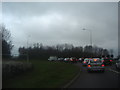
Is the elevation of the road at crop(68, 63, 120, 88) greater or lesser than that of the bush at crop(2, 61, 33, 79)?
lesser

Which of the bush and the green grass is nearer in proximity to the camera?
the green grass

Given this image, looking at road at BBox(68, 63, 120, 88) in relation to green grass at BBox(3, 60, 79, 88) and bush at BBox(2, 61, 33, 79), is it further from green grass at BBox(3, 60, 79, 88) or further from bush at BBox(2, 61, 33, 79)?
bush at BBox(2, 61, 33, 79)

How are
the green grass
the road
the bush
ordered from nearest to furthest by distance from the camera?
the green grass
the road
the bush

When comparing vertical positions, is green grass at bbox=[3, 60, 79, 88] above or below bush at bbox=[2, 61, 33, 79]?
below

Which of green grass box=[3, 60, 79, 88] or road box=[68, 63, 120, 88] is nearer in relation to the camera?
green grass box=[3, 60, 79, 88]

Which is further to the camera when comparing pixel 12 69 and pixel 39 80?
pixel 12 69

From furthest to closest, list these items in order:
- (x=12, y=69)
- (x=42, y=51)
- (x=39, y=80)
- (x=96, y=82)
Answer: (x=42, y=51), (x=12, y=69), (x=96, y=82), (x=39, y=80)

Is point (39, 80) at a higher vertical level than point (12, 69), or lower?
lower

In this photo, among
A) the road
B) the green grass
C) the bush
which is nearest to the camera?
the green grass

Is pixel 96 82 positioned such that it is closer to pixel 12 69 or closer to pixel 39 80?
pixel 39 80

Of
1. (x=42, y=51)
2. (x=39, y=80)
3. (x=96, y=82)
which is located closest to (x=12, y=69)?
(x=39, y=80)

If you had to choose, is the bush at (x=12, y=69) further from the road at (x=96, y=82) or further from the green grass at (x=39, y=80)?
the road at (x=96, y=82)

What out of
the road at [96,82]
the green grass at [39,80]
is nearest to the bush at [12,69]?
the green grass at [39,80]

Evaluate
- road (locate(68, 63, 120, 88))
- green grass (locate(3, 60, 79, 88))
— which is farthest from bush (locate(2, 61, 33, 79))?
road (locate(68, 63, 120, 88))
